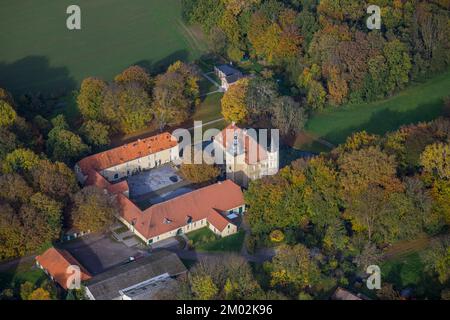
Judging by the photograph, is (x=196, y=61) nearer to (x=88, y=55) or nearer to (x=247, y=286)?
(x=88, y=55)

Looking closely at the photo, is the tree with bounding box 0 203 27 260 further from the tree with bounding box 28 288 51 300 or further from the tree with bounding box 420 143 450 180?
the tree with bounding box 420 143 450 180

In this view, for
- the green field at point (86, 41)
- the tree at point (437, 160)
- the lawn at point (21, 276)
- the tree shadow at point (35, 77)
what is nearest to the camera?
the lawn at point (21, 276)

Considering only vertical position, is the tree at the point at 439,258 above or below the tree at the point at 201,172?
below

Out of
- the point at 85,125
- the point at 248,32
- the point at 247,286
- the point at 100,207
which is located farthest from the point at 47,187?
the point at 248,32

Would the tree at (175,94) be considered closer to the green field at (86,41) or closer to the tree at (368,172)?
the green field at (86,41)

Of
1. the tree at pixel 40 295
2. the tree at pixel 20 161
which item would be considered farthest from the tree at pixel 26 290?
the tree at pixel 20 161

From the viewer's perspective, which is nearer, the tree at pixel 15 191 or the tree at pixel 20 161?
the tree at pixel 15 191

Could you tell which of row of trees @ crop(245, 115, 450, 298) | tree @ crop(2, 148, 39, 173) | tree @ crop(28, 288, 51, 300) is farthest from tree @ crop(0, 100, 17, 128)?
row of trees @ crop(245, 115, 450, 298)
